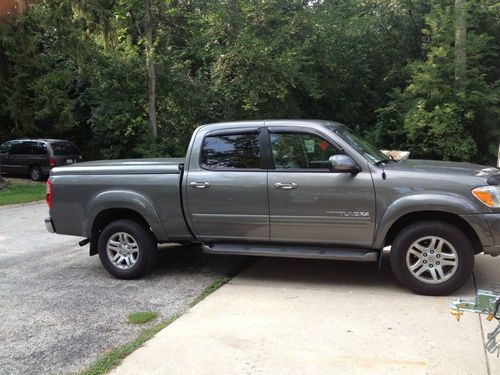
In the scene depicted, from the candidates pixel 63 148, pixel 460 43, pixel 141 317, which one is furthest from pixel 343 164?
pixel 63 148

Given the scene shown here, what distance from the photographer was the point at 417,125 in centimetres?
1697

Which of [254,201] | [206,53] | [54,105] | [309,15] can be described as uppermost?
[309,15]

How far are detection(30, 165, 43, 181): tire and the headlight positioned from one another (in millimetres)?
19127

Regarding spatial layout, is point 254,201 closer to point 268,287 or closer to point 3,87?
point 268,287

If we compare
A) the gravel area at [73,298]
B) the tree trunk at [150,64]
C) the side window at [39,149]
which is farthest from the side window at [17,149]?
the gravel area at [73,298]

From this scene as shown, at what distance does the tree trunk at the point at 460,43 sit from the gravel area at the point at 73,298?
12.5 m

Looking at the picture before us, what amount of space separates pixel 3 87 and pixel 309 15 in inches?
503

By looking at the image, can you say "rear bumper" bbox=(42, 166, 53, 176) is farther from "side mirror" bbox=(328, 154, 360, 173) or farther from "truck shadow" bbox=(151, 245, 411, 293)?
"side mirror" bbox=(328, 154, 360, 173)

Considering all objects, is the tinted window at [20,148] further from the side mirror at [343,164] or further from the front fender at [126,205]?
the side mirror at [343,164]

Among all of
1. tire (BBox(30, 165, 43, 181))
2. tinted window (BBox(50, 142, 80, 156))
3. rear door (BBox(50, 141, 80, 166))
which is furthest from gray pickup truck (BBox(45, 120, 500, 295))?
tire (BBox(30, 165, 43, 181))

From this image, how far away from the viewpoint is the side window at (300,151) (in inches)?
237

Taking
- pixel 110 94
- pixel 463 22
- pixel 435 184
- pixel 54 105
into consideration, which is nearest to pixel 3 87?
pixel 54 105

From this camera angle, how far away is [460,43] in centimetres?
1706

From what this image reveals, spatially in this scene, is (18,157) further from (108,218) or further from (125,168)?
(125,168)
